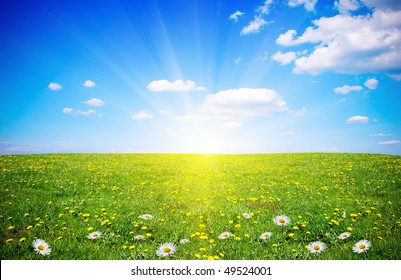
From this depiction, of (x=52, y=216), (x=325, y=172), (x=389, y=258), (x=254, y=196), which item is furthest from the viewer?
(x=325, y=172)

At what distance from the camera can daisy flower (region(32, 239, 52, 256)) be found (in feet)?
16.6

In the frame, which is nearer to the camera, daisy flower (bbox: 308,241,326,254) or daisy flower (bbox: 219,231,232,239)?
daisy flower (bbox: 308,241,326,254)

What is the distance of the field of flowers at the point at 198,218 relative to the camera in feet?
17.0

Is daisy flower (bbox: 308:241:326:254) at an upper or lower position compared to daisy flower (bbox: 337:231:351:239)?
lower

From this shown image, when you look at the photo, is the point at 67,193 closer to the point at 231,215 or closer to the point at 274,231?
the point at 231,215

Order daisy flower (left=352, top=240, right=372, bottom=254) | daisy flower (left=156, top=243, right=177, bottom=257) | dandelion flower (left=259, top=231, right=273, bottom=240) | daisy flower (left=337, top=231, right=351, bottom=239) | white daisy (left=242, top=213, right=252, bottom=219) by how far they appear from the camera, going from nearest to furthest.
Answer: daisy flower (left=352, top=240, right=372, bottom=254) → daisy flower (left=156, top=243, right=177, bottom=257) → daisy flower (left=337, top=231, right=351, bottom=239) → dandelion flower (left=259, top=231, right=273, bottom=240) → white daisy (left=242, top=213, right=252, bottom=219)

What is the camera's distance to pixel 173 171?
14.1 m

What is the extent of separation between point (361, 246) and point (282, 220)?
1798mm

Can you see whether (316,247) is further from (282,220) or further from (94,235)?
(94,235)

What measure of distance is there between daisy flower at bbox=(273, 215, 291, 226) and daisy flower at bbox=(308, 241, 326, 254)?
3.32 feet

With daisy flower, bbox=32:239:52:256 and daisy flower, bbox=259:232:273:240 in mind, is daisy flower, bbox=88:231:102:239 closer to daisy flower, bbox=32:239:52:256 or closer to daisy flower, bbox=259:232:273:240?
daisy flower, bbox=32:239:52:256

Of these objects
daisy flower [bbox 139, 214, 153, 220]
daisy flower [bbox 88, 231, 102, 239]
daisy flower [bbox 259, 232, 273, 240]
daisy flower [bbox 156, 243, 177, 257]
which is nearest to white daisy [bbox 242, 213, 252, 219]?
daisy flower [bbox 259, 232, 273, 240]
